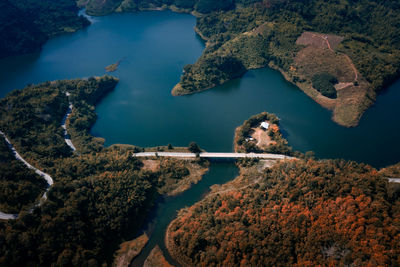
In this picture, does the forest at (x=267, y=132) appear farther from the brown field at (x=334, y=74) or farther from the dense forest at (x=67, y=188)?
the brown field at (x=334, y=74)

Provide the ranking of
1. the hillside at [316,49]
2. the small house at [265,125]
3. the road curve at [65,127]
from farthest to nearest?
the hillside at [316,49], the small house at [265,125], the road curve at [65,127]

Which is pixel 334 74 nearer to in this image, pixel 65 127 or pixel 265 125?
pixel 265 125

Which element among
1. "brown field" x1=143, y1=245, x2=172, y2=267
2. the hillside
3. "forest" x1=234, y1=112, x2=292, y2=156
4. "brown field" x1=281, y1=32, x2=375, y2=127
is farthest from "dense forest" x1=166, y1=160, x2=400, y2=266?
the hillside

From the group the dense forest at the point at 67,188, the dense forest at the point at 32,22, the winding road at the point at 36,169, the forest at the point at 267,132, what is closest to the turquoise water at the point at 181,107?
the forest at the point at 267,132

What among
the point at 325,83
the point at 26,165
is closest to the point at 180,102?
the point at 26,165

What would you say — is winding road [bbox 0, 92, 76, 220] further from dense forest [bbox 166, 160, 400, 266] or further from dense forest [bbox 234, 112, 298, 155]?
dense forest [bbox 234, 112, 298, 155]
